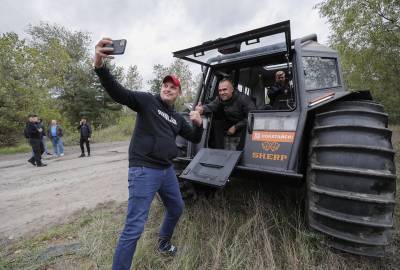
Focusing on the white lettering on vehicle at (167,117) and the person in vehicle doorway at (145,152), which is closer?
the person in vehicle doorway at (145,152)

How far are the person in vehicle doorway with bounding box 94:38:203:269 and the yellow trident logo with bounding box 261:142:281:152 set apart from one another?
3.01 ft

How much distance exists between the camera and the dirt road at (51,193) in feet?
14.4

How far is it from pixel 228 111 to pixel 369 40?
26.3 ft

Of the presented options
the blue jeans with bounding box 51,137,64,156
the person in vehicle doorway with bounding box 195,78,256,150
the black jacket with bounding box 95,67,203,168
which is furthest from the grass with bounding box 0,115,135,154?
the black jacket with bounding box 95,67,203,168

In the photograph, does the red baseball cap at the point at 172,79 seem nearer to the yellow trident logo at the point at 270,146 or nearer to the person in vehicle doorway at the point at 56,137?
the yellow trident logo at the point at 270,146

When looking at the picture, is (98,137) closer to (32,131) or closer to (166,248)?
(32,131)

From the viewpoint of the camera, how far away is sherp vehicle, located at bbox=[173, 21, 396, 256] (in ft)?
7.29

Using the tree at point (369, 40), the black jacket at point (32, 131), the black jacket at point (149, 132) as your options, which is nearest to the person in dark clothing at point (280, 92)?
the black jacket at point (149, 132)

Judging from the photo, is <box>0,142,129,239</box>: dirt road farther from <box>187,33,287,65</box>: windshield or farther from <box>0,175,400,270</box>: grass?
<box>187,33,287,65</box>: windshield

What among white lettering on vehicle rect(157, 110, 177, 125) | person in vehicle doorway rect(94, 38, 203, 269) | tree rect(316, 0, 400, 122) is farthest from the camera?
tree rect(316, 0, 400, 122)

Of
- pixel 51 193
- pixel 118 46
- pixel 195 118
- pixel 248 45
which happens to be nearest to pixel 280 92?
pixel 248 45

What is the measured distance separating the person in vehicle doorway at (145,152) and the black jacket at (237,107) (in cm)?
110

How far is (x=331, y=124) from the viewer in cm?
254

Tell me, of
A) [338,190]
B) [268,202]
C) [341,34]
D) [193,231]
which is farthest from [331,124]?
[341,34]
